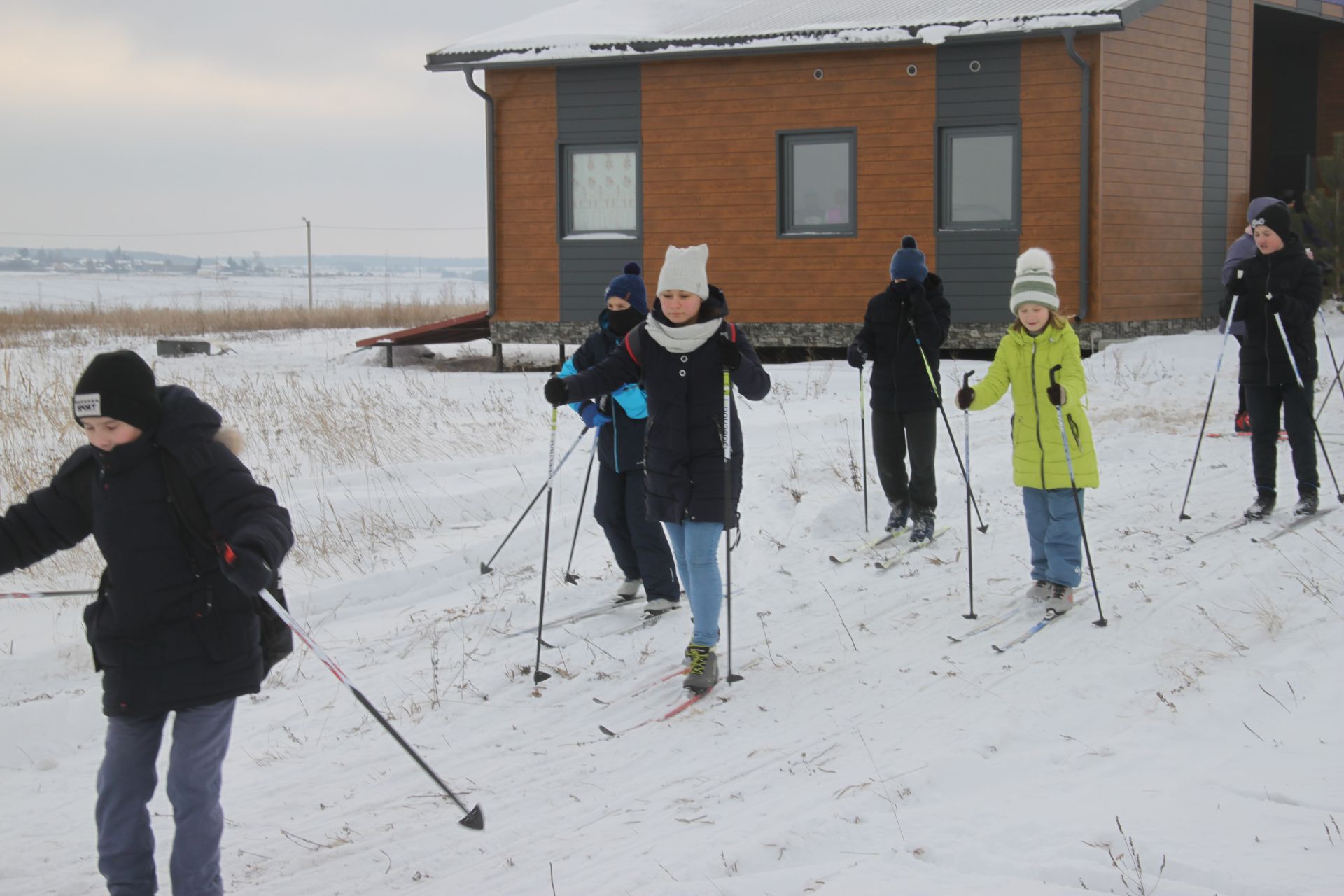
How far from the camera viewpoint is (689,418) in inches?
217

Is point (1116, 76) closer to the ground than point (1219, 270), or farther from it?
farther from it

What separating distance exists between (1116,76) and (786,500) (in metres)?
8.60

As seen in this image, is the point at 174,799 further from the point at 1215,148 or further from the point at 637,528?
the point at 1215,148

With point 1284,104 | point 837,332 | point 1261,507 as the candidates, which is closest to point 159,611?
point 1261,507

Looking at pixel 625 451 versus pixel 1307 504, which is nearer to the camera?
pixel 625 451

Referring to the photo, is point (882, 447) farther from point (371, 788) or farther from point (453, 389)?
point (453, 389)

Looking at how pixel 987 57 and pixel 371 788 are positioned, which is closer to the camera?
pixel 371 788

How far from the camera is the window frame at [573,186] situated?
16.5 meters

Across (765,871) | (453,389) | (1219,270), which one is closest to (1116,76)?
(1219,270)

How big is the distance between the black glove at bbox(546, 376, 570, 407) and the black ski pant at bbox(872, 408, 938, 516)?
9.71 ft

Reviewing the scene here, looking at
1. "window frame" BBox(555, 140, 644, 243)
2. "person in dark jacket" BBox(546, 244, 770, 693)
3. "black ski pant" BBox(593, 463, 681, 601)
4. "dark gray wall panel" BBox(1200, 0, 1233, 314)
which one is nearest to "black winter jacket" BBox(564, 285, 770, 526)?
"person in dark jacket" BBox(546, 244, 770, 693)

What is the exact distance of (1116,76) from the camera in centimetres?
1470

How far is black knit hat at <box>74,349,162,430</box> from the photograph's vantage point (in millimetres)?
3402

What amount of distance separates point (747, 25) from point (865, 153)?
2399 mm
